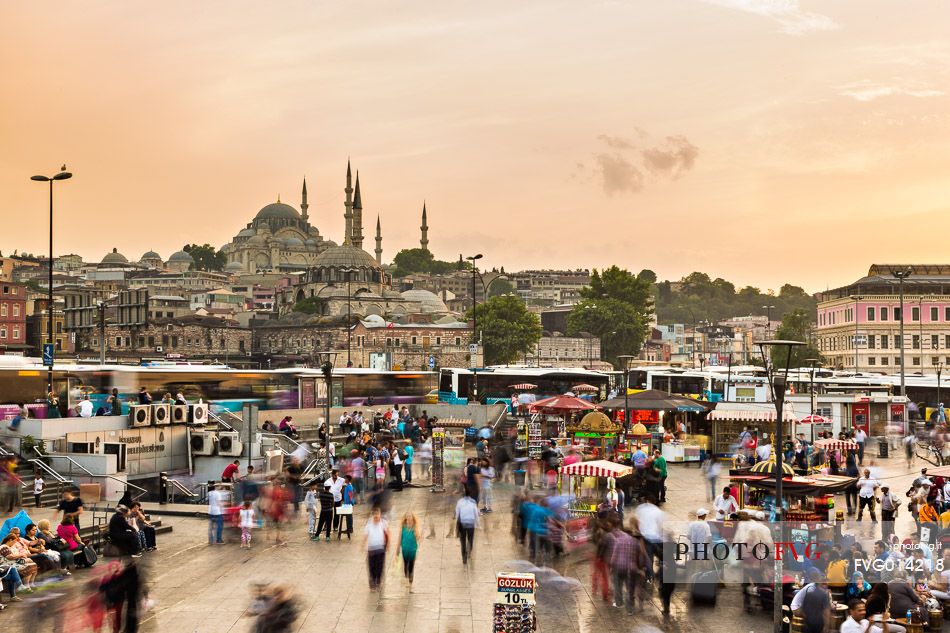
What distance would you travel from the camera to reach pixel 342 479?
17.2m

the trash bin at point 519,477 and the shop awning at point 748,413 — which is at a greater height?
the shop awning at point 748,413

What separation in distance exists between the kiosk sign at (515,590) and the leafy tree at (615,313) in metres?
111

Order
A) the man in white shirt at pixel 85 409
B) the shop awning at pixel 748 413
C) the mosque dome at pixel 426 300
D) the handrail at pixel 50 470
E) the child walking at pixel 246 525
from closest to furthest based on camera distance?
the child walking at pixel 246 525, the handrail at pixel 50 470, the man in white shirt at pixel 85 409, the shop awning at pixel 748 413, the mosque dome at pixel 426 300

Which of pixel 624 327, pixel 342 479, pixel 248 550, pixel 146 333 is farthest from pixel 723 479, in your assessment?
pixel 146 333

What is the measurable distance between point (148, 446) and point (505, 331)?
89.3m

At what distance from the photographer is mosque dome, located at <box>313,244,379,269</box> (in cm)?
14588

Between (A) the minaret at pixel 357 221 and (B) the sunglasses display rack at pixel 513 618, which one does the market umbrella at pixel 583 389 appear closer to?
(B) the sunglasses display rack at pixel 513 618

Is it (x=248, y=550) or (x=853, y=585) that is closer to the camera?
(x=853, y=585)

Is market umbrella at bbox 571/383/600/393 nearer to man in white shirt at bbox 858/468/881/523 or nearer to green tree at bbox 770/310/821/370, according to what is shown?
man in white shirt at bbox 858/468/881/523

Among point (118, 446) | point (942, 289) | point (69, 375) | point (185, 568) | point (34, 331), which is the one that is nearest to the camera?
point (185, 568)

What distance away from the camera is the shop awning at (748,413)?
27.4m

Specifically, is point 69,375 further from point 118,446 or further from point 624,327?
point 624,327

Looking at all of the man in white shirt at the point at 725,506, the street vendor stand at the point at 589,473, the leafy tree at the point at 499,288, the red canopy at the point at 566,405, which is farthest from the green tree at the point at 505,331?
the man in white shirt at the point at 725,506

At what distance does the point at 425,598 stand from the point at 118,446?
1260cm
